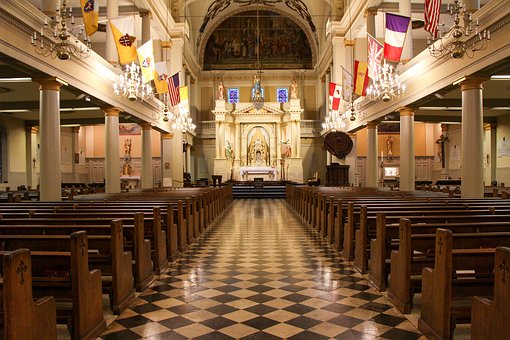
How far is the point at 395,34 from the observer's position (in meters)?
13.0

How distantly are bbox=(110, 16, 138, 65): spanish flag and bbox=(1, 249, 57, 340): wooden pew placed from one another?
10.8m

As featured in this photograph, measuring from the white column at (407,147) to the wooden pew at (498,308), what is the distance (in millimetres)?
14604

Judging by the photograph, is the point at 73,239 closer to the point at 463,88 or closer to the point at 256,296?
the point at 256,296

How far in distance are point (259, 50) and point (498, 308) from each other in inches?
1426

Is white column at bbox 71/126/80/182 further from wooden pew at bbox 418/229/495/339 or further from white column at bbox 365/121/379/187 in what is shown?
wooden pew at bbox 418/229/495/339

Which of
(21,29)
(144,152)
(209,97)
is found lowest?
(144,152)

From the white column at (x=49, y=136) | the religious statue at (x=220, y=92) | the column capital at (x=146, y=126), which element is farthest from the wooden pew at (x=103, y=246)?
the religious statue at (x=220, y=92)

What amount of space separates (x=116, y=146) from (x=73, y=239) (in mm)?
14174

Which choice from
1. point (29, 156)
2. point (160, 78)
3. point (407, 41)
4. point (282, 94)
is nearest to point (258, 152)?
point (282, 94)

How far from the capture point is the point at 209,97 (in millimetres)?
38250

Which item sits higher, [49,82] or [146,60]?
[146,60]

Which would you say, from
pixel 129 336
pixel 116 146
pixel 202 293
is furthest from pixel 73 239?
pixel 116 146

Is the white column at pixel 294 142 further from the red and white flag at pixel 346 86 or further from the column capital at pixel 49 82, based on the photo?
the column capital at pixel 49 82

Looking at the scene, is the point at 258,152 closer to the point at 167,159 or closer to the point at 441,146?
the point at 167,159
